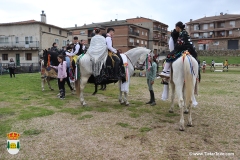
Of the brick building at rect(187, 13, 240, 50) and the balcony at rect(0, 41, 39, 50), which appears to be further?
the brick building at rect(187, 13, 240, 50)

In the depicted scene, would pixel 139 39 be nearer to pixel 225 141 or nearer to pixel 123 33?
pixel 123 33

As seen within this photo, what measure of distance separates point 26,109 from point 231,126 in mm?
6693

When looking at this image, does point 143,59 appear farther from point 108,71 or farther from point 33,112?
point 33,112

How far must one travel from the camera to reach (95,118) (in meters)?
6.33

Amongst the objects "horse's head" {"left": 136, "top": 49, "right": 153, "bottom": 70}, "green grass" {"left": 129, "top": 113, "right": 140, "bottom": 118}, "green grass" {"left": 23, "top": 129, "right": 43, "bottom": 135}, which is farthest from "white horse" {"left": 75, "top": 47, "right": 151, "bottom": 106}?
"green grass" {"left": 23, "top": 129, "right": 43, "bottom": 135}

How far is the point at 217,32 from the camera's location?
7156 cm

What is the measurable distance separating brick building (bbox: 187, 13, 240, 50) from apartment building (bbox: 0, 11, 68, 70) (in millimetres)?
53204

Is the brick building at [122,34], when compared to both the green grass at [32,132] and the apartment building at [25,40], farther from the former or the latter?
the green grass at [32,132]

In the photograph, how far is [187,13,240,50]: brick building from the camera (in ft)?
221

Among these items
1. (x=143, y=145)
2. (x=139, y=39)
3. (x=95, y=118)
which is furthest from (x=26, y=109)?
(x=139, y=39)

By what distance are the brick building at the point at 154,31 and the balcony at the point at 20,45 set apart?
38.5 meters

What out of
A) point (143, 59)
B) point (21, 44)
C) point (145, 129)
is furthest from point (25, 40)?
point (145, 129)

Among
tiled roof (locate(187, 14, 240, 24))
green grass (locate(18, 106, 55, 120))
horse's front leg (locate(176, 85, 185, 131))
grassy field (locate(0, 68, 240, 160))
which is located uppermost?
tiled roof (locate(187, 14, 240, 24))

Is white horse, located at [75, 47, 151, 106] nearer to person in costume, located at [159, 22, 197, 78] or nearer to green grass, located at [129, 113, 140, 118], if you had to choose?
green grass, located at [129, 113, 140, 118]
